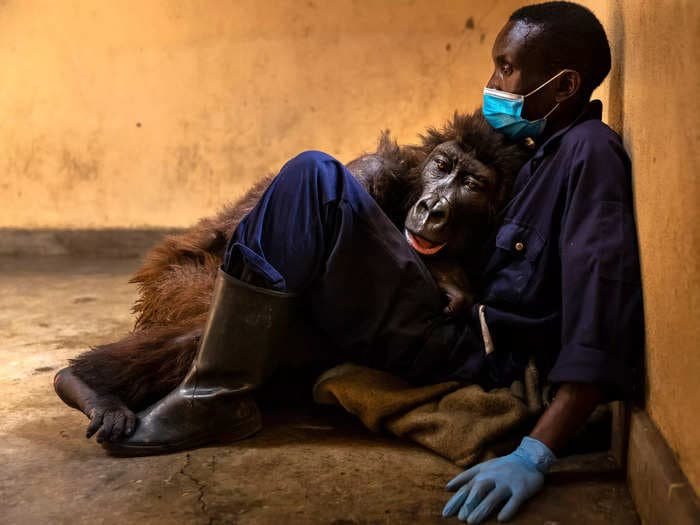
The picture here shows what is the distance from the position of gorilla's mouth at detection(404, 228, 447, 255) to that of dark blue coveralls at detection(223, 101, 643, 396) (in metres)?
0.06

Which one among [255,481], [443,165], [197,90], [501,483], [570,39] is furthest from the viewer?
[197,90]

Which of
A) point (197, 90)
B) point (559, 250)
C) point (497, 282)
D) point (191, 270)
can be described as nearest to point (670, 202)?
point (559, 250)

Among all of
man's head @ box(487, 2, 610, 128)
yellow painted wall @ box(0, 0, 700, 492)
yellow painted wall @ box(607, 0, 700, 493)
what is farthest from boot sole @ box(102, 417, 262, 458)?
yellow painted wall @ box(0, 0, 700, 492)

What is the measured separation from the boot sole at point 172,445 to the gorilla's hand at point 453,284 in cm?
59

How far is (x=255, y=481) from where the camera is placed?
75.1 inches

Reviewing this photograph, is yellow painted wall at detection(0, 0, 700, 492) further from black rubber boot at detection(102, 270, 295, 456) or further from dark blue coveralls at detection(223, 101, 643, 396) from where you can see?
black rubber boot at detection(102, 270, 295, 456)

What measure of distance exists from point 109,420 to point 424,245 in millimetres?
877

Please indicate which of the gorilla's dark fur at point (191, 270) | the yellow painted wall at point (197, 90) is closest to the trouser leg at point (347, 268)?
the gorilla's dark fur at point (191, 270)

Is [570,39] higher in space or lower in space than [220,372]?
higher

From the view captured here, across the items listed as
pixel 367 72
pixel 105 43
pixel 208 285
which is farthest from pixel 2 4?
pixel 208 285

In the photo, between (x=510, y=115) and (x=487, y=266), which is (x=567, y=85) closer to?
(x=510, y=115)

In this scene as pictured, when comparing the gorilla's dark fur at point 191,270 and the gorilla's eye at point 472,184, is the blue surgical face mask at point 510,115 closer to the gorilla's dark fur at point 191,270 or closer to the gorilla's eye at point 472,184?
the gorilla's dark fur at point 191,270

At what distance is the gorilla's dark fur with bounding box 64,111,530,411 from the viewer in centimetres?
221

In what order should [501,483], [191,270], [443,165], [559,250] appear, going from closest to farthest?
1. [501,483]
2. [559,250]
3. [443,165]
4. [191,270]
